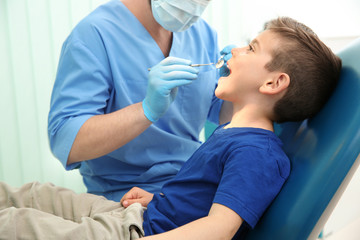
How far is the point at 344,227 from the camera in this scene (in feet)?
6.71

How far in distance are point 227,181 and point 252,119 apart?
0.27m

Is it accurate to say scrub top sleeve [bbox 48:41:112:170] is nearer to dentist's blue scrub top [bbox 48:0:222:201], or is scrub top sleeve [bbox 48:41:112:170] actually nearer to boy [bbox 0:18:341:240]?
dentist's blue scrub top [bbox 48:0:222:201]

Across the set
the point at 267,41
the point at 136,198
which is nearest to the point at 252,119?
the point at 267,41

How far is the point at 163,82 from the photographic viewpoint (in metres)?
1.13

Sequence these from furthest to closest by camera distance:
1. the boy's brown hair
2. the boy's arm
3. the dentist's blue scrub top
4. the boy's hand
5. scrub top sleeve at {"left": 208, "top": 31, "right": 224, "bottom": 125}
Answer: scrub top sleeve at {"left": 208, "top": 31, "right": 224, "bottom": 125} → the dentist's blue scrub top → the boy's hand → the boy's brown hair → the boy's arm

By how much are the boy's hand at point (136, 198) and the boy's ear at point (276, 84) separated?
48cm

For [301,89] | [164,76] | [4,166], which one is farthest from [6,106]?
[301,89]

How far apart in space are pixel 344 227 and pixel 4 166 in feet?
6.83

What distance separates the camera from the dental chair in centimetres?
80

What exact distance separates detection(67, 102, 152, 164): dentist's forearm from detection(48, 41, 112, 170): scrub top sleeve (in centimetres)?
4

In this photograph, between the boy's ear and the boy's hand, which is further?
the boy's hand

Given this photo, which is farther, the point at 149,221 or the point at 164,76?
the point at 164,76

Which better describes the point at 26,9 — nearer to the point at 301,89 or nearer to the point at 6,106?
the point at 6,106

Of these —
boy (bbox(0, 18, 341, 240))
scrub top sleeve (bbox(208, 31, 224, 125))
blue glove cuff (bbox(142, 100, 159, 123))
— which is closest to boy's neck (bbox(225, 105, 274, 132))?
boy (bbox(0, 18, 341, 240))
